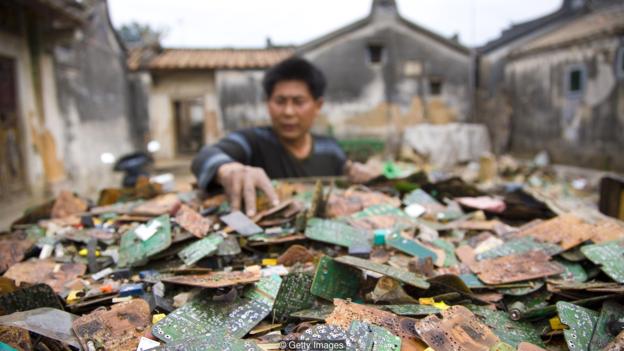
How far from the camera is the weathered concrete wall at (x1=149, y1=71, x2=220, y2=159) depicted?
12.6 metres

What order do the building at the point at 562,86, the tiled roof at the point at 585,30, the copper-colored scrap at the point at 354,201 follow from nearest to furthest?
the copper-colored scrap at the point at 354,201 < the tiled roof at the point at 585,30 < the building at the point at 562,86

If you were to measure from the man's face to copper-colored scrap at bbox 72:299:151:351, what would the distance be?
219 centimetres

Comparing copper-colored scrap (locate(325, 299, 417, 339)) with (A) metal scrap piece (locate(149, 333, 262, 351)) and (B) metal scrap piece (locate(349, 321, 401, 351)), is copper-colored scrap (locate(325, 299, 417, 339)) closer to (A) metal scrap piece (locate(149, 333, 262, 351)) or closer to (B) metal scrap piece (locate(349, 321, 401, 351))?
(B) metal scrap piece (locate(349, 321, 401, 351))

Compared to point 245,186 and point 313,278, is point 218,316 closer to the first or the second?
point 313,278

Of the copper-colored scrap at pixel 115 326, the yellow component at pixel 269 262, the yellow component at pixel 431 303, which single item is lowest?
the yellow component at pixel 431 303

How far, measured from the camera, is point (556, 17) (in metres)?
13.9

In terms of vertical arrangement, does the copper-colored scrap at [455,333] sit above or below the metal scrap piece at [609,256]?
below

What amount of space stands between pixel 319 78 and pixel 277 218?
1.69 m

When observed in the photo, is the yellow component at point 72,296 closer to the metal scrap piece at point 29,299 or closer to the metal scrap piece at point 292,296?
the metal scrap piece at point 29,299

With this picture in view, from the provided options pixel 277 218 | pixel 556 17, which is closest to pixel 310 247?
pixel 277 218

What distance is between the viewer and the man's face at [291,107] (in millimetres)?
3355

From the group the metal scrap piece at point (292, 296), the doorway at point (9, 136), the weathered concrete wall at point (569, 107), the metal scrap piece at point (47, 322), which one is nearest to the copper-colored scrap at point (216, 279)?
the metal scrap piece at point (292, 296)

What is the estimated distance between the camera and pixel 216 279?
1.55 meters

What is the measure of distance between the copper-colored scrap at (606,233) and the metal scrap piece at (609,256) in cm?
11
